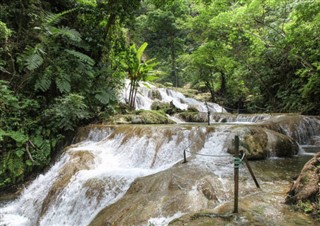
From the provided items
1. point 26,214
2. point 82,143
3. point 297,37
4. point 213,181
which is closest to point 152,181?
point 213,181

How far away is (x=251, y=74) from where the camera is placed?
56.0ft

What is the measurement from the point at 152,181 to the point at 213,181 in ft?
4.48

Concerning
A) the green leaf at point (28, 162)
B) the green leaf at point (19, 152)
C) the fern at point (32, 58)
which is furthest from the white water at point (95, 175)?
the fern at point (32, 58)

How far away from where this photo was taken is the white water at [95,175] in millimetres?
5625

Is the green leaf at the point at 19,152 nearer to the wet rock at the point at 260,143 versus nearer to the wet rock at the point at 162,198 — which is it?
the wet rock at the point at 162,198

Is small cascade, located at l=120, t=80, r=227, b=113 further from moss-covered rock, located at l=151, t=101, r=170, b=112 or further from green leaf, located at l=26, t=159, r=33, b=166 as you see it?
green leaf, located at l=26, t=159, r=33, b=166

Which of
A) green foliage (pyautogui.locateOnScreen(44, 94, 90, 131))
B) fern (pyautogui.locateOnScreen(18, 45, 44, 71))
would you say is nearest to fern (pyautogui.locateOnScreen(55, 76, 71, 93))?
green foliage (pyautogui.locateOnScreen(44, 94, 90, 131))

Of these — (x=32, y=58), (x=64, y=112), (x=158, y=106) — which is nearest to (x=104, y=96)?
(x=64, y=112)

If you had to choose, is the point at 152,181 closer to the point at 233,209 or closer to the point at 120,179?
the point at 120,179

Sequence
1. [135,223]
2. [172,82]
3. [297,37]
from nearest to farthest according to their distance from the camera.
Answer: [135,223]
[297,37]
[172,82]

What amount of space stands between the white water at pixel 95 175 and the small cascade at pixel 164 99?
7189mm

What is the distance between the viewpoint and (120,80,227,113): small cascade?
16.0 metres

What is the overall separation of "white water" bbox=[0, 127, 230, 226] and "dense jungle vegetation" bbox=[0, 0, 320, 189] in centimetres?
116

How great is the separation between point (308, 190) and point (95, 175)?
4.67 metres
